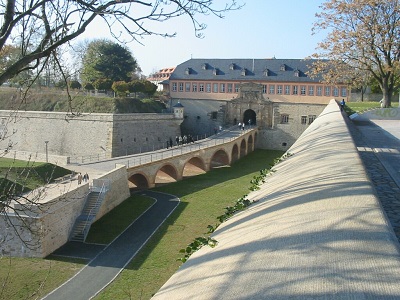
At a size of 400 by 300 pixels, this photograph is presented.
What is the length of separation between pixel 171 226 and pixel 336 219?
1601cm

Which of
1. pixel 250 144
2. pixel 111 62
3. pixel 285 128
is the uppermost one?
pixel 111 62

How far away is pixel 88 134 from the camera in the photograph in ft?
109

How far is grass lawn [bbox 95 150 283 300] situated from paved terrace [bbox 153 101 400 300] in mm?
1120

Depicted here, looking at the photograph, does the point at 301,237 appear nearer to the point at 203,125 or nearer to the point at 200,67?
the point at 203,125

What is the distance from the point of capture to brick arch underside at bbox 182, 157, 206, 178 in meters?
31.4

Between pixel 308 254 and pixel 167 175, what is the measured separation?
86.2ft

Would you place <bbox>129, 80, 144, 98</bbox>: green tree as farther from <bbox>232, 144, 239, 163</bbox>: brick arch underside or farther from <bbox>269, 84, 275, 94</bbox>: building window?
<bbox>269, 84, 275, 94</bbox>: building window

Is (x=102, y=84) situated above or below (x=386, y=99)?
above

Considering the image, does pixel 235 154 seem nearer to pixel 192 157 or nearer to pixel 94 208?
pixel 192 157

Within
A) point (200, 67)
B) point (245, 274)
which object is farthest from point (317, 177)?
point (200, 67)

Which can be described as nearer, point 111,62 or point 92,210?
point 92,210

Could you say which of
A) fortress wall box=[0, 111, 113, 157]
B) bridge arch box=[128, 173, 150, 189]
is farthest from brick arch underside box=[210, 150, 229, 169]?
bridge arch box=[128, 173, 150, 189]

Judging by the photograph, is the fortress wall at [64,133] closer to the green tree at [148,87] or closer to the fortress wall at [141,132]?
the fortress wall at [141,132]

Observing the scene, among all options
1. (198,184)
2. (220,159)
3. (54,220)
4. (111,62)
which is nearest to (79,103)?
(111,62)
